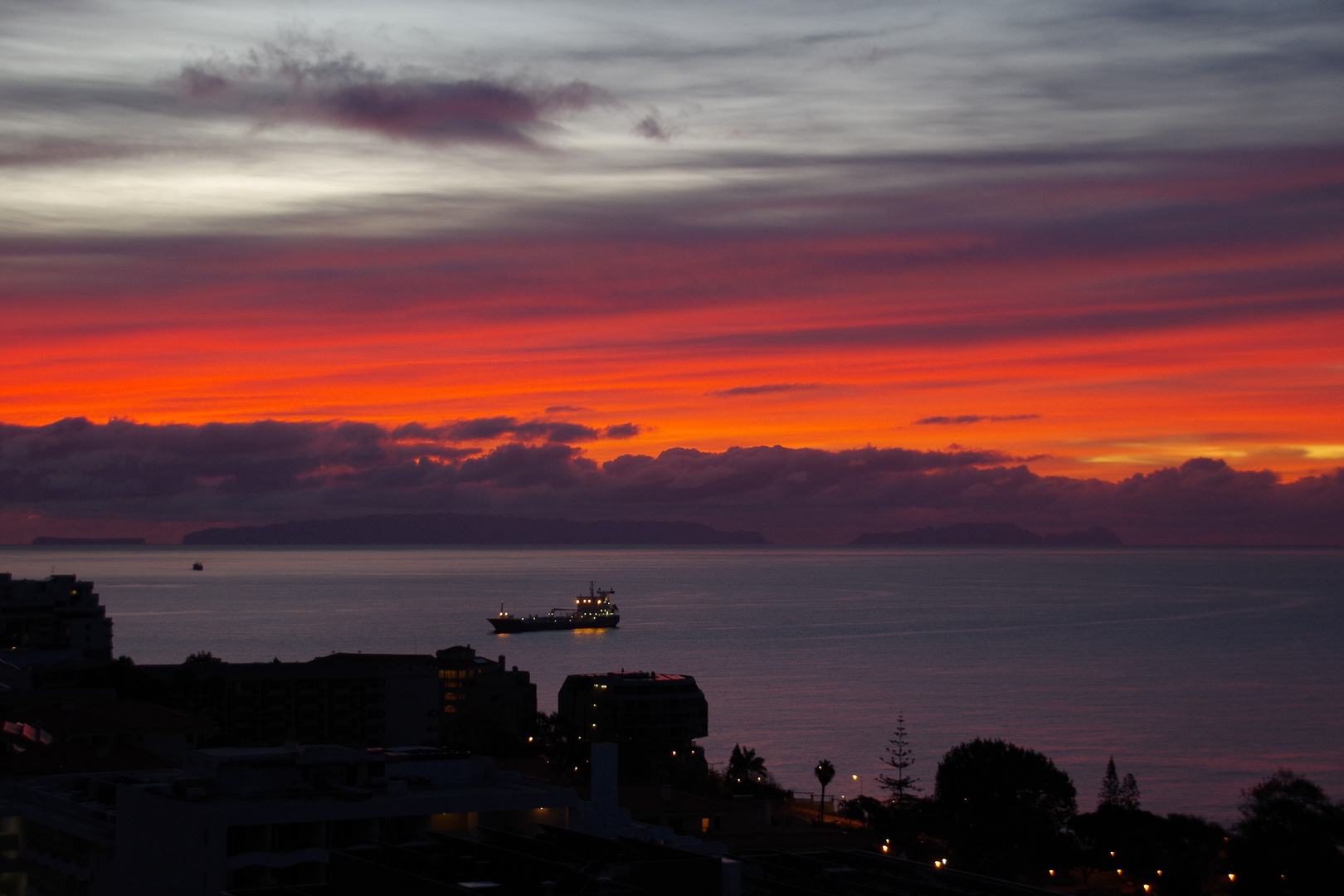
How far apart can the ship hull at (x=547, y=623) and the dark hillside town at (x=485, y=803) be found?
270 ft

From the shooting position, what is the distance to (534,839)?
18.6 metres

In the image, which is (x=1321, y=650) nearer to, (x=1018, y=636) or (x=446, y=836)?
(x=1018, y=636)

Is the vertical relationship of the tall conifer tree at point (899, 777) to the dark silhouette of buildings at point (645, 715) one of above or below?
below


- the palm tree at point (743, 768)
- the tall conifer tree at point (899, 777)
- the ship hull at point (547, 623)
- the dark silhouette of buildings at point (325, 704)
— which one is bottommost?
the tall conifer tree at point (899, 777)

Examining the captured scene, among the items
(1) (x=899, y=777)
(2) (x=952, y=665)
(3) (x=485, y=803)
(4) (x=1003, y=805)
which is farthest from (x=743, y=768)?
(2) (x=952, y=665)

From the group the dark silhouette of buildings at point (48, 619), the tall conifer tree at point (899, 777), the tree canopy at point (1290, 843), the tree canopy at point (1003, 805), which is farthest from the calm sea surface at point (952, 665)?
the dark silhouette of buildings at point (48, 619)

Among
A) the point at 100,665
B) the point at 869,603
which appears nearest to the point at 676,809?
the point at 100,665

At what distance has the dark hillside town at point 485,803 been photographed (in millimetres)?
18953

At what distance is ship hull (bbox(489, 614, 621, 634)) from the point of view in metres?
177

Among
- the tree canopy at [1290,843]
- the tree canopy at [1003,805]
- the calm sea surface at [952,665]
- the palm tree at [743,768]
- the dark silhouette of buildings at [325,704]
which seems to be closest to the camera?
the tree canopy at [1290,843]

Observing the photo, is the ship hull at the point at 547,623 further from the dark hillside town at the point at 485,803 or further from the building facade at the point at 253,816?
the building facade at the point at 253,816

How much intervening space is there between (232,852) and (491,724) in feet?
173

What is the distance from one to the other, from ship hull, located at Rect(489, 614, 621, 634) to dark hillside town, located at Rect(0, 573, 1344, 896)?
270 feet

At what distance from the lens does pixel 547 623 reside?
7372 inches
